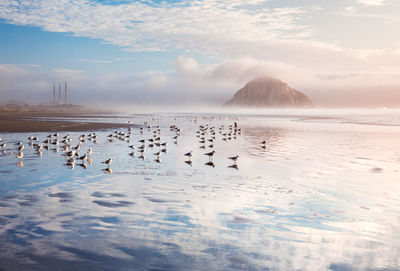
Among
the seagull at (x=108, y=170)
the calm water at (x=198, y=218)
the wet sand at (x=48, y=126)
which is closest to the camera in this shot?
the calm water at (x=198, y=218)

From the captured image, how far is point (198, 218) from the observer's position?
32.3ft

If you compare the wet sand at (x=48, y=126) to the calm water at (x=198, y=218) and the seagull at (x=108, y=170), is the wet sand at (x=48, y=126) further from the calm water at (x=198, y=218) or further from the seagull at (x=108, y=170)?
the seagull at (x=108, y=170)

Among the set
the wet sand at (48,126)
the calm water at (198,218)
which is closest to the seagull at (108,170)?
the calm water at (198,218)

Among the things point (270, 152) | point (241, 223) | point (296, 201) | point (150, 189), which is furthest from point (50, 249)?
point (270, 152)

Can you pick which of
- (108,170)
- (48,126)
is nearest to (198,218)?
(108,170)

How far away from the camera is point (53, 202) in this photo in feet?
36.8

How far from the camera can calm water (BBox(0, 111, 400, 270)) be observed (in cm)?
720

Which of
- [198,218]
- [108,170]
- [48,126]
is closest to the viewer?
[198,218]

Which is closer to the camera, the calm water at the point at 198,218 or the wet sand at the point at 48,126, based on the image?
the calm water at the point at 198,218

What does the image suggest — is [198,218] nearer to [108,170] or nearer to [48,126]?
[108,170]

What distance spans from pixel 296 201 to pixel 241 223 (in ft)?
10.8

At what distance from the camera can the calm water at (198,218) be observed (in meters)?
7.20

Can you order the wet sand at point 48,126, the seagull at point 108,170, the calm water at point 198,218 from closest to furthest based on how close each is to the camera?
the calm water at point 198,218
the seagull at point 108,170
the wet sand at point 48,126

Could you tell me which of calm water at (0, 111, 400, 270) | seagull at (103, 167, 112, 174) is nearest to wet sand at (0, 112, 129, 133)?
calm water at (0, 111, 400, 270)
